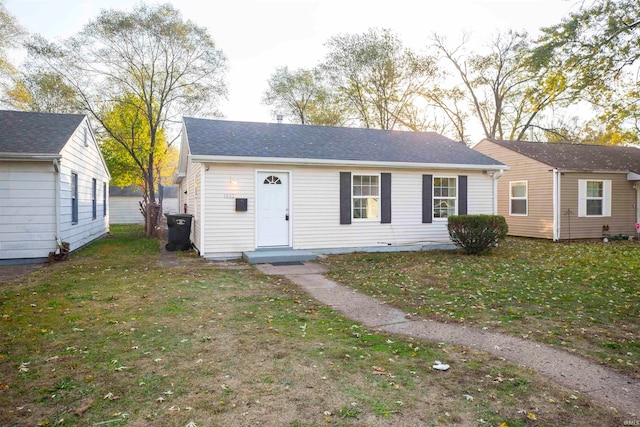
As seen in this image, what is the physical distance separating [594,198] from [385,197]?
31.8 feet

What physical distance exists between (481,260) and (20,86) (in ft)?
79.3

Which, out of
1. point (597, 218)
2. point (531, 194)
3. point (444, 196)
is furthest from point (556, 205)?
point (444, 196)

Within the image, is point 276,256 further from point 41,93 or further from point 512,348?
point 41,93

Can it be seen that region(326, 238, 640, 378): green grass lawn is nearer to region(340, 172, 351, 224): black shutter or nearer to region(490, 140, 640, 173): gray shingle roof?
region(340, 172, 351, 224): black shutter

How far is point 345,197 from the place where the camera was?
1159cm

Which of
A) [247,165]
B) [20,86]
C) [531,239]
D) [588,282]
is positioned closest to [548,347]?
[588,282]

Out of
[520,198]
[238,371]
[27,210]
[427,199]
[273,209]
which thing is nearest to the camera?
[238,371]

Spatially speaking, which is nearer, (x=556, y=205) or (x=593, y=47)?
(x=593, y=47)

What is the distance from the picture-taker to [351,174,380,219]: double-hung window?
1182 cm

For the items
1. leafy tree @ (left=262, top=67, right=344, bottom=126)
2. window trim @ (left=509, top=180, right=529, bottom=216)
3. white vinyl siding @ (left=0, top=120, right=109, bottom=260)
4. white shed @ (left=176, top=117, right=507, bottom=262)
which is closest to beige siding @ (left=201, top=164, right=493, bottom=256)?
white shed @ (left=176, top=117, right=507, bottom=262)

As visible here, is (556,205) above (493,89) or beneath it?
beneath

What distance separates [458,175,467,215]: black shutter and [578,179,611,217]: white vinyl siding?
6.10m

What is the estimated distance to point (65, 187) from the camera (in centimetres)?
1062

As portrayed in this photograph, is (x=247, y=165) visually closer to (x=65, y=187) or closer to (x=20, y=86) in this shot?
(x=65, y=187)
